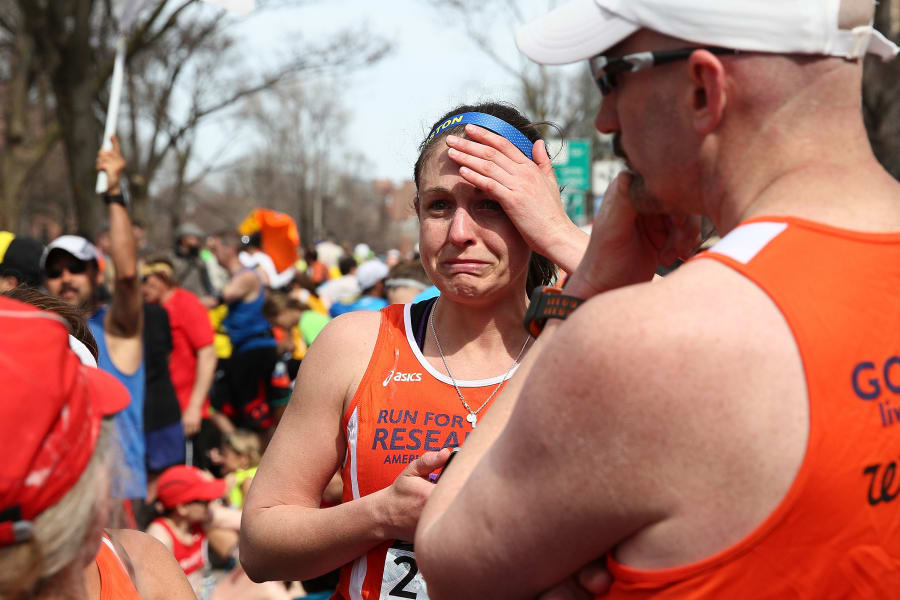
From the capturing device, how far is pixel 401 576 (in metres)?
2.48

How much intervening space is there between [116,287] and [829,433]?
5187mm

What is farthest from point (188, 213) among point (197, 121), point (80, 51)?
point (80, 51)

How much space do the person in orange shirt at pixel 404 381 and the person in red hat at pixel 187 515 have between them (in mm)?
3174

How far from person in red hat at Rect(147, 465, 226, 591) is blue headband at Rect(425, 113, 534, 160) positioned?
365 centimetres

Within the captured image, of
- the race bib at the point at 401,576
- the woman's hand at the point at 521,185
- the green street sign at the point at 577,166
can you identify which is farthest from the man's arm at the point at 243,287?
the race bib at the point at 401,576

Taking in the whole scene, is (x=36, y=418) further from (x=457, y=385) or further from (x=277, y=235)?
(x=277, y=235)

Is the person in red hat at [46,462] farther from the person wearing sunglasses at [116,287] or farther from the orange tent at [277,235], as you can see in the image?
the orange tent at [277,235]

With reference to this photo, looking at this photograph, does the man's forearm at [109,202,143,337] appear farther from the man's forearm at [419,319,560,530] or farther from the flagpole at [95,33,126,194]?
the man's forearm at [419,319,560,530]

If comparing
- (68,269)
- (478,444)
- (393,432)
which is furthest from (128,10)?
(478,444)

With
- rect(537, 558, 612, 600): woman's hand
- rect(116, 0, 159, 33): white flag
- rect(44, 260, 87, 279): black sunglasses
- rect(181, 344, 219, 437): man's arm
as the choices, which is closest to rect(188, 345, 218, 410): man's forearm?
rect(181, 344, 219, 437): man's arm

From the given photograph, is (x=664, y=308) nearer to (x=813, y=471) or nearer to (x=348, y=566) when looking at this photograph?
(x=813, y=471)

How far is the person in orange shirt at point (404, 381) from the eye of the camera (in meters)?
2.49

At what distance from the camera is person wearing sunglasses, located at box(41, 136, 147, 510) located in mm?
5688

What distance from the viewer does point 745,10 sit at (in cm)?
139
